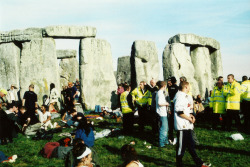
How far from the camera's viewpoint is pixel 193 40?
16.5 meters

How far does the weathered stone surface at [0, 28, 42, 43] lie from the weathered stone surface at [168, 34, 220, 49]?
6996mm

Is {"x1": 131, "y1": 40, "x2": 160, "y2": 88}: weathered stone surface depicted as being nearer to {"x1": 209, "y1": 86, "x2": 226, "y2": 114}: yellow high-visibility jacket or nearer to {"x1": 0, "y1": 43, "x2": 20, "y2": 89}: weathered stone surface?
{"x1": 209, "y1": 86, "x2": 226, "y2": 114}: yellow high-visibility jacket

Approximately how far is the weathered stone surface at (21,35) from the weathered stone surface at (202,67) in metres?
8.89

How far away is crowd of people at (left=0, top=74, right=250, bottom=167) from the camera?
5246 mm

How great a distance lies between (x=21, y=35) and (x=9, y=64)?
5.95 feet

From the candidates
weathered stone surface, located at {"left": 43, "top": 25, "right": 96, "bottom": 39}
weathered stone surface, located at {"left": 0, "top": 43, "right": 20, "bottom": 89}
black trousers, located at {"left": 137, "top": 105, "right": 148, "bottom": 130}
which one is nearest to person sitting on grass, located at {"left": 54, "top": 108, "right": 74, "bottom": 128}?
black trousers, located at {"left": 137, "top": 105, "right": 148, "bottom": 130}

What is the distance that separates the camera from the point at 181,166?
17.3 feet

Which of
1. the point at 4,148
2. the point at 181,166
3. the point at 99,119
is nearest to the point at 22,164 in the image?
the point at 4,148

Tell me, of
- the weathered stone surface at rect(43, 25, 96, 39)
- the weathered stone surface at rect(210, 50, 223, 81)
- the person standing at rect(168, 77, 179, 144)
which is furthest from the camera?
the weathered stone surface at rect(210, 50, 223, 81)

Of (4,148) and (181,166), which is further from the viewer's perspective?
(4,148)

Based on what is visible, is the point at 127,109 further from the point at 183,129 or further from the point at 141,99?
the point at 183,129

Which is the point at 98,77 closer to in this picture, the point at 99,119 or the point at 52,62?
the point at 52,62

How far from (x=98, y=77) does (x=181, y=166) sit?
1030cm

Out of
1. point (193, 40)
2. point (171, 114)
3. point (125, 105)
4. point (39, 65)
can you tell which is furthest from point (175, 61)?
point (171, 114)
